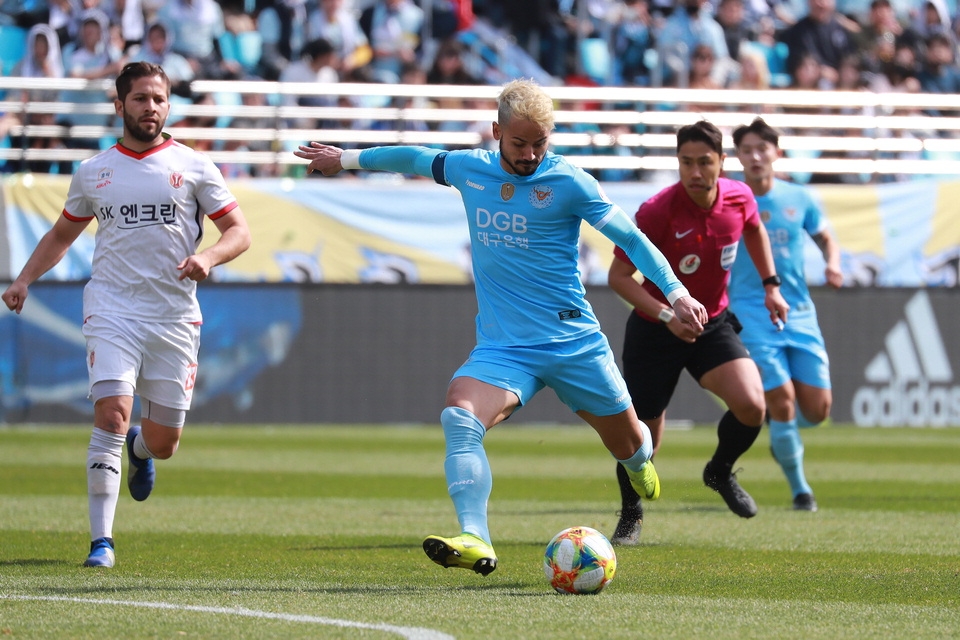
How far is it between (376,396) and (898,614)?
44.6ft

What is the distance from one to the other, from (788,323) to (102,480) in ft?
17.1

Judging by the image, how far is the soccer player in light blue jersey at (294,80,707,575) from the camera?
6051 millimetres

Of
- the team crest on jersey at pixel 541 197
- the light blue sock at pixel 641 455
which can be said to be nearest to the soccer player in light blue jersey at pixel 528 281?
the team crest on jersey at pixel 541 197

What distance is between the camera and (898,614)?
5.54m

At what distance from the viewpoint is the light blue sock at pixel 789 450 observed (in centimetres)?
1002

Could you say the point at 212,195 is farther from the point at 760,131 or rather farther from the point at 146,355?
the point at 760,131

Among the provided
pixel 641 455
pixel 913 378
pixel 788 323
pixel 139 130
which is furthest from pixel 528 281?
pixel 913 378

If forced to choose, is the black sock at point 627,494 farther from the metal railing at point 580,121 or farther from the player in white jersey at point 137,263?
the metal railing at point 580,121

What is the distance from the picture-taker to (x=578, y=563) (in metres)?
5.91

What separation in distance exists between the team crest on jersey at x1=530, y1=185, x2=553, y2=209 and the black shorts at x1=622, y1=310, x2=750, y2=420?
6.89 ft

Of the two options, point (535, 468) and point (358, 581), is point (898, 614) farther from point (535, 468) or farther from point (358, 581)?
point (535, 468)

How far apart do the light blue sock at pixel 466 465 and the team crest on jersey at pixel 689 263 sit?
234cm

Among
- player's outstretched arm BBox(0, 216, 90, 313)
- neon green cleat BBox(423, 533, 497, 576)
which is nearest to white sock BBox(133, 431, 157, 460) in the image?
player's outstretched arm BBox(0, 216, 90, 313)

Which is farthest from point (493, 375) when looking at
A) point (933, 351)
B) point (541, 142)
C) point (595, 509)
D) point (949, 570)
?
point (933, 351)
